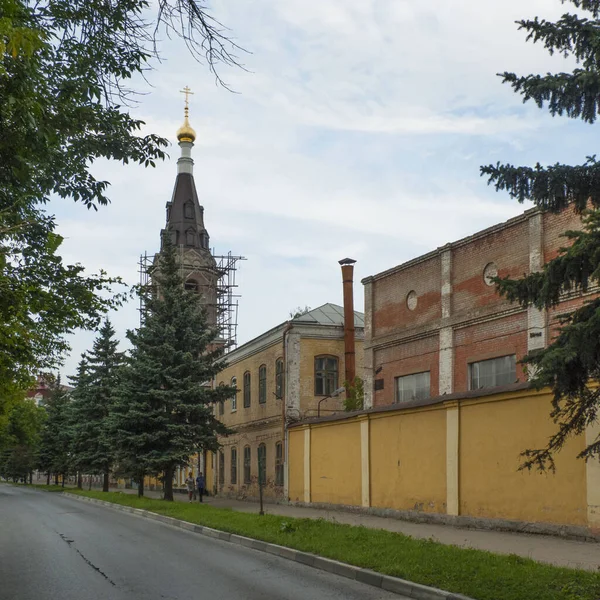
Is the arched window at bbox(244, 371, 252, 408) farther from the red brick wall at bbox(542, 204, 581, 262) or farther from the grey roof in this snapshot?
the red brick wall at bbox(542, 204, 581, 262)

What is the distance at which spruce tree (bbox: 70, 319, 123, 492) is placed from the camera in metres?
46.0

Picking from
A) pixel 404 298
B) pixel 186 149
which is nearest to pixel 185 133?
pixel 186 149

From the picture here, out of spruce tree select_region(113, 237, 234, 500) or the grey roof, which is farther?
the grey roof

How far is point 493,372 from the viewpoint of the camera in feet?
76.4

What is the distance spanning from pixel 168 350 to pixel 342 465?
9.06 meters

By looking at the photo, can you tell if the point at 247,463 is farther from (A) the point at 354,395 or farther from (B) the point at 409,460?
(B) the point at 409,460

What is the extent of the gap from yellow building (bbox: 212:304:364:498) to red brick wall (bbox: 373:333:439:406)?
5.95 m

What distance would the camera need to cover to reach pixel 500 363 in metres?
23.1

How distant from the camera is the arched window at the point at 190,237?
6719 centimetres

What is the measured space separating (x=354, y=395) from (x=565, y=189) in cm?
2308

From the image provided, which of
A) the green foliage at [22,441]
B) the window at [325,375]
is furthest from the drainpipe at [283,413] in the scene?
the green foliage at [22,441]

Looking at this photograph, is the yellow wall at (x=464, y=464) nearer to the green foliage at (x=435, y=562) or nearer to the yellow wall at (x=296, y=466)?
the yellow wall at (x=296, y=466)

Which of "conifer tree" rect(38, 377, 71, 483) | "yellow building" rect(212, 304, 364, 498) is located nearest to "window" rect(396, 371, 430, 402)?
"yellow building" rect(212, 304, 364, 498)

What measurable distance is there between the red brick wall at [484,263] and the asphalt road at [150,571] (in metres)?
11.1
